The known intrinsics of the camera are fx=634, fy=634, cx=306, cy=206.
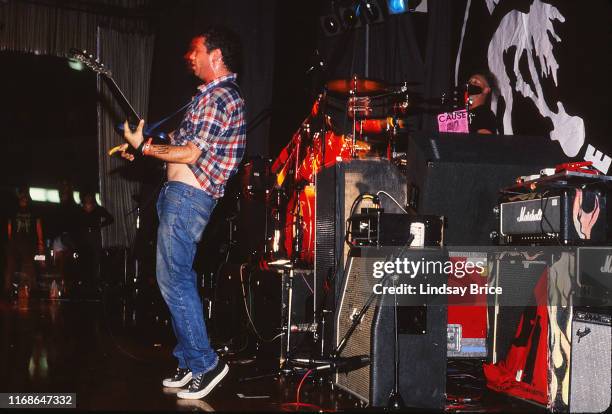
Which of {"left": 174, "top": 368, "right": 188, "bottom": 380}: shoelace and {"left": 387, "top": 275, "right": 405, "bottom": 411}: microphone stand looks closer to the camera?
{"left": 387, "top": 275, "right": 405, "bottom": 411}: microphone stand

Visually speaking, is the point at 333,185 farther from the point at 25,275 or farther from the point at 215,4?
the point at 25,275

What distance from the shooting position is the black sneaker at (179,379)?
3564mm

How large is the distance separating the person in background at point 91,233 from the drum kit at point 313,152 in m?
4.10

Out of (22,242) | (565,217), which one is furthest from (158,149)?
(22,242)

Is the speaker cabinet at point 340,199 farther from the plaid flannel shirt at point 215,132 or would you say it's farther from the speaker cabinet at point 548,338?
the speaker cabinet at point 548,338

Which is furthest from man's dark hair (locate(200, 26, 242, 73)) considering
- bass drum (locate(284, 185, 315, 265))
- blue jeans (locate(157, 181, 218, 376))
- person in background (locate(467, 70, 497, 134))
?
person in background (locate(467, 70, 497, 134))

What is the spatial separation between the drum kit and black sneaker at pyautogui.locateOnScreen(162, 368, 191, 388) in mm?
1145

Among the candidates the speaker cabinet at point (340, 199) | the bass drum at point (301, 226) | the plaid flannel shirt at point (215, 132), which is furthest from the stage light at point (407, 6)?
the plaid flannel shirt at point (215, 132)

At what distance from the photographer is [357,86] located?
4980mm

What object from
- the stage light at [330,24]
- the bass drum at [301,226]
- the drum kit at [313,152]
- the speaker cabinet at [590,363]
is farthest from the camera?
the stage light at [330,24]

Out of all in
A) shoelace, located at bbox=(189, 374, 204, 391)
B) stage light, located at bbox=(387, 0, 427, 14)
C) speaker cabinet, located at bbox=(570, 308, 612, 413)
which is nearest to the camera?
speaker cabinet, located at bbox=(570, 308, 612, 413)

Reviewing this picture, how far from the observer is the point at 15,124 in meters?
11.1

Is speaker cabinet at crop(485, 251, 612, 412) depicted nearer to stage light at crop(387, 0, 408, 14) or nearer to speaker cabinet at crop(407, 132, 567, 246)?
speaker cabinet at crop(407, 132, 567, 246)

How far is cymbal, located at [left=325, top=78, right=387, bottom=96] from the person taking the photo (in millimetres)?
4949
